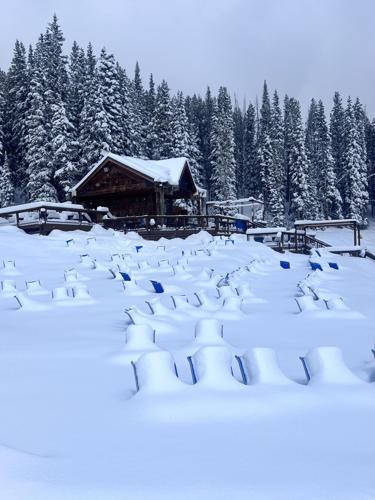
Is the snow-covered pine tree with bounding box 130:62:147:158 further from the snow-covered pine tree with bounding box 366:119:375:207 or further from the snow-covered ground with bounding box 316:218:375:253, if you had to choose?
the snow-covered pine tree with bounding box 366:119:375:207

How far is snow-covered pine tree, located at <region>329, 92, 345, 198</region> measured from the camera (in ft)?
191

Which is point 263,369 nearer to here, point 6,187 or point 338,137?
point 6,187

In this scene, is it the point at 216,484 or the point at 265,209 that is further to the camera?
the point at 265,209

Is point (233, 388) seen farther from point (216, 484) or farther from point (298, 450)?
point (216, 484)

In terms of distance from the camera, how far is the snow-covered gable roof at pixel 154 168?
2611 centimetres

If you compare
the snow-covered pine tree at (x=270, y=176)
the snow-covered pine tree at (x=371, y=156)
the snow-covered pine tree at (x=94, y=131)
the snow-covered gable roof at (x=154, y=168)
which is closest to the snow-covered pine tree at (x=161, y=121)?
the snow-covered pine tree at (x=94, y=131)

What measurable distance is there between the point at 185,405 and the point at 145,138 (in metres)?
47.4

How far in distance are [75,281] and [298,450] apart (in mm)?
7293

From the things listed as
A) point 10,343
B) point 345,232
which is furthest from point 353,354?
point 345,232

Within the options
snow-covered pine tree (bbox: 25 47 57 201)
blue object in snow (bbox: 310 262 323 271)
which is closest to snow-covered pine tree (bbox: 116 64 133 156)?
snow-covered pine tree (bbox: 25 47 57 201)

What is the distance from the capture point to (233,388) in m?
3.27

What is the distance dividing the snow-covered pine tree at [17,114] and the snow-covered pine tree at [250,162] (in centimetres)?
2634

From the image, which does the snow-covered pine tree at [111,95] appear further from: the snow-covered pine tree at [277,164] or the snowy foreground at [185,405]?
the snowy foreground at [185,405]

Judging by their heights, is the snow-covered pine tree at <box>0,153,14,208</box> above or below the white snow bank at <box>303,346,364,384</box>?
above
